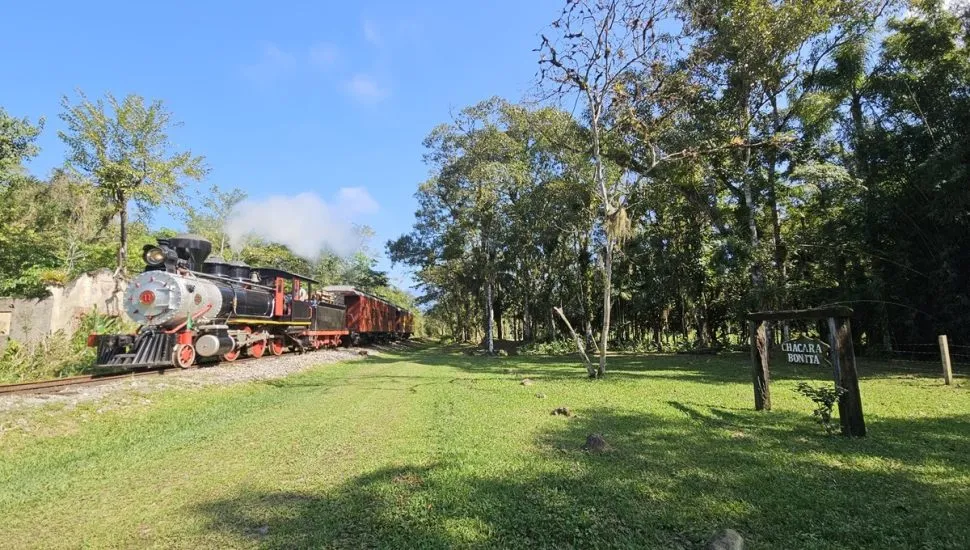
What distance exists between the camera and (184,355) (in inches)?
500

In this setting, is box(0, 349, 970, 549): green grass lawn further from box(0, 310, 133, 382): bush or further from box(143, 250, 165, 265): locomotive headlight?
box(0, 310, 133, 382): bush

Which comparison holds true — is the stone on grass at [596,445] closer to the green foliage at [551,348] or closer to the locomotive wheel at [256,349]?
the locomotive wheel at [256,349]

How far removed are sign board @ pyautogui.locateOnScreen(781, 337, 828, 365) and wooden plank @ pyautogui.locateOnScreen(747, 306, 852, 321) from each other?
33 cm

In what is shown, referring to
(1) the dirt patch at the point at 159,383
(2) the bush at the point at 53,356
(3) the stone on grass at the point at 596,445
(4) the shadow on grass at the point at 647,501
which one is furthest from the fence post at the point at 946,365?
(2) the bush at the point at 53,356

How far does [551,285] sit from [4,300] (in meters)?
24.8

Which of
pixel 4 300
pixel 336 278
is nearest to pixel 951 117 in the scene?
pixel 4 300

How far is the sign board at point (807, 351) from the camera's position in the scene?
22.2ft

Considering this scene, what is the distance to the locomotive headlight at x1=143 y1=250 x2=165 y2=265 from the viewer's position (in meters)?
12.7

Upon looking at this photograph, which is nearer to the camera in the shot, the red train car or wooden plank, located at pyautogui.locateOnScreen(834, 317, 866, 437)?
wooden plank, located at pyautogui.locateOnScreen(834, 317, 866, 437)

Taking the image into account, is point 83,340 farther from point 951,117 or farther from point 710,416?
point 951,117

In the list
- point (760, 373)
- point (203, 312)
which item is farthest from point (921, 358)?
point (203, 312)

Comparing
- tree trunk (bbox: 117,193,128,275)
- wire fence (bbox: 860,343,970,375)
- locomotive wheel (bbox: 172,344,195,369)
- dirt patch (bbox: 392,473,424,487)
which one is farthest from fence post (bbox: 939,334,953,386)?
tree trunk (bbox: 117,193,128,275)

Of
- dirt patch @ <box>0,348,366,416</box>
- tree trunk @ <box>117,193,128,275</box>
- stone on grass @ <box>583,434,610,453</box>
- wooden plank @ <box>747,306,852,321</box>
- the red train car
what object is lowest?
stone on grass @ <box>583,434,610,453</box>

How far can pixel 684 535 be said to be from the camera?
3352 mm
